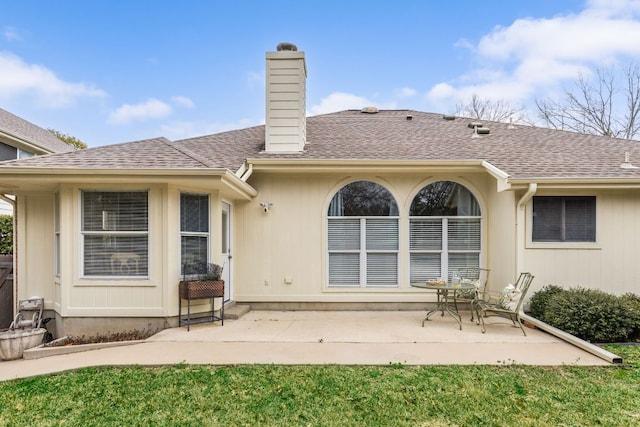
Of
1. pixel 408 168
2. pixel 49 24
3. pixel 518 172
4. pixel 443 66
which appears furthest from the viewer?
pixel 443 66

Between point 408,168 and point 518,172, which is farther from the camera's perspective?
point 408,168

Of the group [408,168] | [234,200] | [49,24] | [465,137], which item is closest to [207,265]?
[234,200]

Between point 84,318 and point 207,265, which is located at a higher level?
point 207,265

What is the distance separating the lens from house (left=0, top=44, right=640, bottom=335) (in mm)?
6184

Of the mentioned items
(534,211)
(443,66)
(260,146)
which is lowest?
(534,211)

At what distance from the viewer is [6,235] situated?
12141 millimetres

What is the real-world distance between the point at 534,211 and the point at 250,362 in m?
5.54

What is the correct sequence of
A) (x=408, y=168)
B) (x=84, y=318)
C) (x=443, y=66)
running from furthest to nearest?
(x=443, y=66) < (x=408, y=168) < (x=84, y=318)

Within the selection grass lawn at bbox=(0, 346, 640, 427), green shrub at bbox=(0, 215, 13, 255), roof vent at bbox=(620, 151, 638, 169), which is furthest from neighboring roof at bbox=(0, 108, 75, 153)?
roof vent at bbox=(620, 151, 638, 169)

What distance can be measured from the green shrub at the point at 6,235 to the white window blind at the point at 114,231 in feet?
24.7

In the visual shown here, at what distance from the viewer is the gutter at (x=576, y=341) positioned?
4.67m

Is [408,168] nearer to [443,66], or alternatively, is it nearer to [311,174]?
[311,174]

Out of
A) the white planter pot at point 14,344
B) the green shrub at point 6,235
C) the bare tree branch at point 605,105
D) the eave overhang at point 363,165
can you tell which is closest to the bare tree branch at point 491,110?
the bare tree branch at point 605,105

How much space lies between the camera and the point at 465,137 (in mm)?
9445
